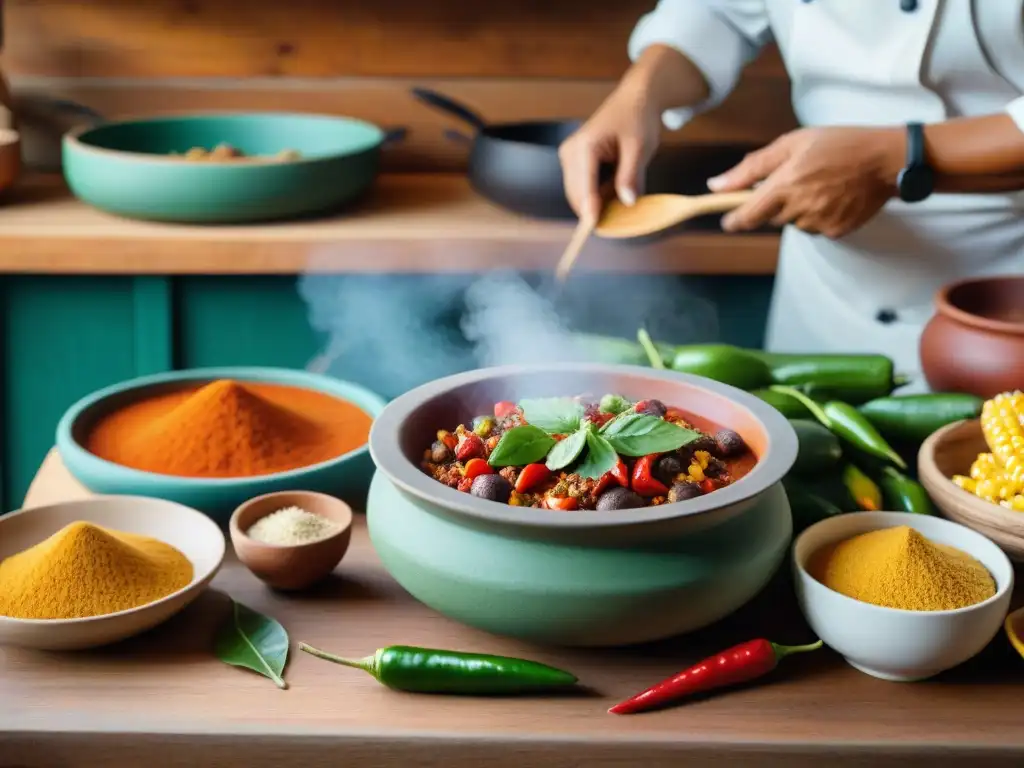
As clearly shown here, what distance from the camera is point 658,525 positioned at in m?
0.94

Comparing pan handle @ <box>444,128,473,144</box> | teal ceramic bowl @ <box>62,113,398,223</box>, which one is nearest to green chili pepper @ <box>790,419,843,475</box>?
teal ceramic bowl @ <box>62,113,398,223</box>

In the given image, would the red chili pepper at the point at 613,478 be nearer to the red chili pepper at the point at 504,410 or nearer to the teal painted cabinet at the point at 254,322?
the red chili pepper at the point at 504,410

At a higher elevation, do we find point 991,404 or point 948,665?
point 991,404

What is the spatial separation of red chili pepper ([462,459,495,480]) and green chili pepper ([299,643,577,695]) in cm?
17

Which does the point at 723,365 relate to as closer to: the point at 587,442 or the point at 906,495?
the point at 906,495

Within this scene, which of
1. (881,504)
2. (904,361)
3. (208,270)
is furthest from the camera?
(208,270)

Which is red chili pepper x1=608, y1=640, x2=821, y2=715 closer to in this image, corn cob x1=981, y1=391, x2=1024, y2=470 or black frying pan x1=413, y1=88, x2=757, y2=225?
corn cob x1=981, y1=391, x2=1024, y2=470

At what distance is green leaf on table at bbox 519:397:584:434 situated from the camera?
109 centimetres

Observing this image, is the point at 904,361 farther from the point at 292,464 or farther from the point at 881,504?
the point at 292,464

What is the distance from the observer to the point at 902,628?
94cm

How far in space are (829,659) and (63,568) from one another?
2.27 feet

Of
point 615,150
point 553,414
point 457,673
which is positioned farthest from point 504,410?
point 615,150

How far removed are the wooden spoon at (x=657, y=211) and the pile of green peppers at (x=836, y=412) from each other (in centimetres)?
28

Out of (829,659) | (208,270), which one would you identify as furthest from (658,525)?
(208,270)
